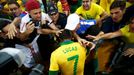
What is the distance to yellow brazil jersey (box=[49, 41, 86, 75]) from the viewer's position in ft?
10.7

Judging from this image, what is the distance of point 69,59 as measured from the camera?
3.30 m

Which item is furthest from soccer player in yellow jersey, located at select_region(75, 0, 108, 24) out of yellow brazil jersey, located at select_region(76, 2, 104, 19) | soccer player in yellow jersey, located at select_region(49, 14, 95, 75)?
soccer player in yellow jersey, located at select_region(49, 14, 95, 75)

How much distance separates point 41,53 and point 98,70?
998mm

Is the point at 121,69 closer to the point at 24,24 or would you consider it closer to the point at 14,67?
the point at 24,24

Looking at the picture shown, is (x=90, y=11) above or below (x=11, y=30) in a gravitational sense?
below

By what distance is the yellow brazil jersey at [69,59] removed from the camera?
326 centimetres

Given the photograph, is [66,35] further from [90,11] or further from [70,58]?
[90,11]

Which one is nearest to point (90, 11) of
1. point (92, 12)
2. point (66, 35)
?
point (92, 12)

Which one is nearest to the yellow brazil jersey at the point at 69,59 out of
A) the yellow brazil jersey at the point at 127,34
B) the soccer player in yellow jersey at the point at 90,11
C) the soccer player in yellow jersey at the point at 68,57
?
the soccer player in yellow jersey at the point at 68,57

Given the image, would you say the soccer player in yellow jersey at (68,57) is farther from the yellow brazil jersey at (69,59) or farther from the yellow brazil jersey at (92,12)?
the yellow brazil jersey at (92,12)

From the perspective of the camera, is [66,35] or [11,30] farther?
[11,30]

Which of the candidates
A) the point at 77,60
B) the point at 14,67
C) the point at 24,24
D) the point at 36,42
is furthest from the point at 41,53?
the point at 14,67

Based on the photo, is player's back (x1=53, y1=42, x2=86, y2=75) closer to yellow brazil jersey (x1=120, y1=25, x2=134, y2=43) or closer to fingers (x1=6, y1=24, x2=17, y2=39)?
fingers (x1=6, y1=24, x2=17, y2=39)

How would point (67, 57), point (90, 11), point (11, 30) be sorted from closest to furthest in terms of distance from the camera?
point (67, 57) → point (11, 30) → point (90, 11)
